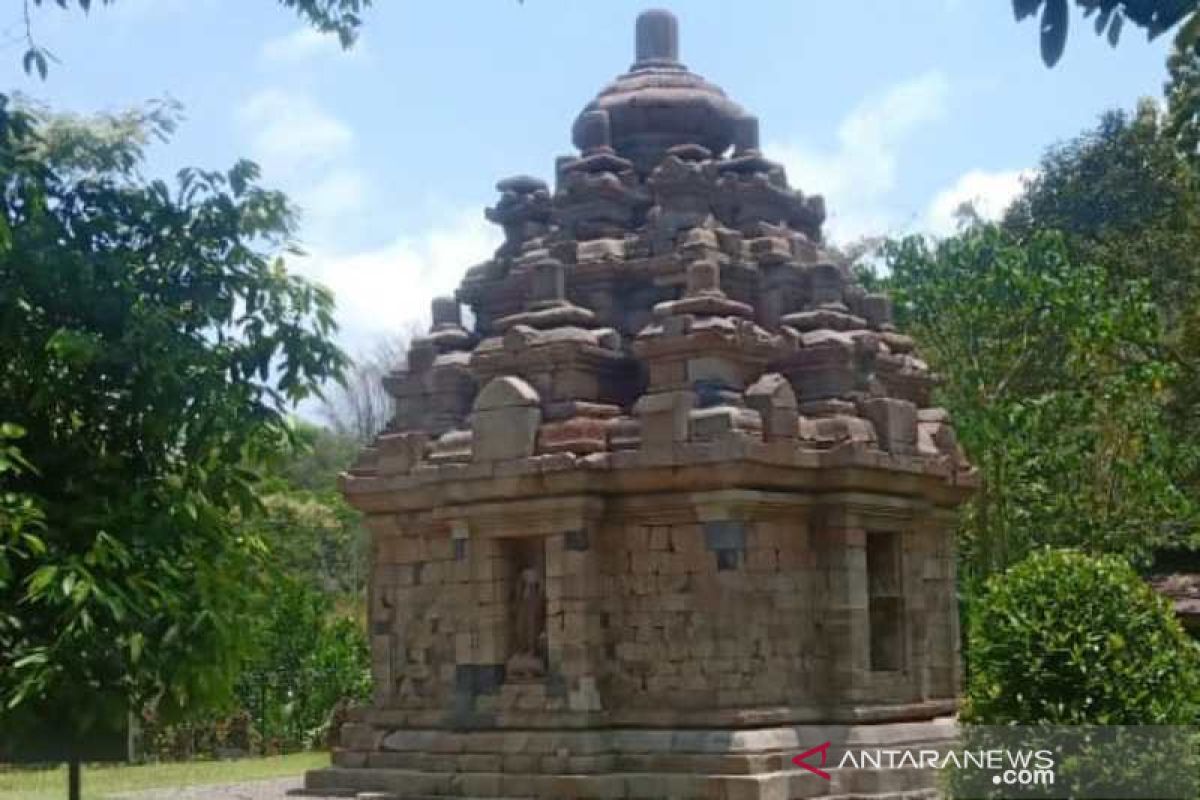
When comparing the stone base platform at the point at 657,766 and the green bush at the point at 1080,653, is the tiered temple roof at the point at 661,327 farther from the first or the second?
the green bush at the point at 1080,653

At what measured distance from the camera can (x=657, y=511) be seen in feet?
43.6

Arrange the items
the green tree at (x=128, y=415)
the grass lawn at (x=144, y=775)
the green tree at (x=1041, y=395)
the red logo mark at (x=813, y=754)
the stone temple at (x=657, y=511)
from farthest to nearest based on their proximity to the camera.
A: the green tree at (x=1041, y=395) → the grass lawn at (x=144, y=775) → the stone temple at (x=657, y=511) → the red logo mark at (x=813, y=754) → the green tree at (x=128, y=415)

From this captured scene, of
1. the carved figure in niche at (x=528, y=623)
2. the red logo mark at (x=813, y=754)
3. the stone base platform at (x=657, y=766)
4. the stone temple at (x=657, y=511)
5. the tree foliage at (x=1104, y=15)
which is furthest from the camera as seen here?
the carved figure in niche at (x=528, y=623)

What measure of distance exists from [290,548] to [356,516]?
1.84 metres

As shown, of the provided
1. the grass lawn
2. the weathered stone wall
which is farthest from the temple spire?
the grass lawn

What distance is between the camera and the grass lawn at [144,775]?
18.5 metres

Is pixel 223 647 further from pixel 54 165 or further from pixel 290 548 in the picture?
pixel 290 548

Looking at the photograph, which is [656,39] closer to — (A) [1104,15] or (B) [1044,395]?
(B) [1044,395]

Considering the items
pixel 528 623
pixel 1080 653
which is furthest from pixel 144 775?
pixel 1080 653

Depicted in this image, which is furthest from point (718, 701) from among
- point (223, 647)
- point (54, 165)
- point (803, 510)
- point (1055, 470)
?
point (1055, 470)

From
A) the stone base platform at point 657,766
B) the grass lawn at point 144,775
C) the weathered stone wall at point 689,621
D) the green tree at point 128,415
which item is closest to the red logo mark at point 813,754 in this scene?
the stone base platform at point 657,766

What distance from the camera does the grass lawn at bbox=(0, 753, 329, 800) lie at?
60.7 ft

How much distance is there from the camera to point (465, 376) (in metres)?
14.8

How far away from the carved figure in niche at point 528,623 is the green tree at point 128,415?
10.9ft
